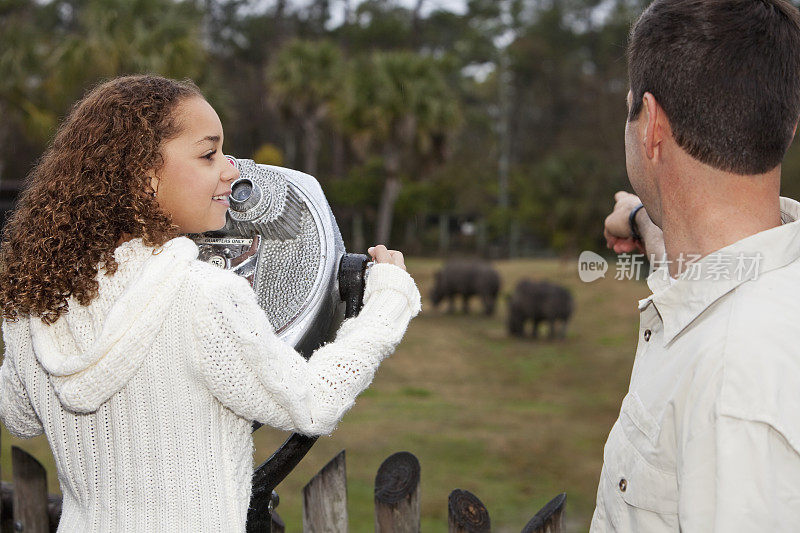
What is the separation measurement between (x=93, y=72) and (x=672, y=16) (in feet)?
41.5

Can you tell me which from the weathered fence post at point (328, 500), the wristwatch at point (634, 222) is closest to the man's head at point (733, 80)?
the wristwatch at point (634, 222)

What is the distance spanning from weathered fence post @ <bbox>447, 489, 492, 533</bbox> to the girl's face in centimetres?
85

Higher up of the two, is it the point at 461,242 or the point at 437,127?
the point at 437,127

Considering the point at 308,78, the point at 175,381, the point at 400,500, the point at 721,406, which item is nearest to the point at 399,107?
the point at 308,78

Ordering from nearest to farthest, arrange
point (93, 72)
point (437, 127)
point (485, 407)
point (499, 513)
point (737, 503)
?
1. point (737, 503)
2. point (499, 513)
3. point (485, 407)
4. point (93, 72)
5. point (437, 127)

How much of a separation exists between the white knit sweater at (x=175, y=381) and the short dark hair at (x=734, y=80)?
0.57 m

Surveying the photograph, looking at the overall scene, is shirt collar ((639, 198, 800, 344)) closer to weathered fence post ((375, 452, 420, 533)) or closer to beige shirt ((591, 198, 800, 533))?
beige shirt ((591, 198, 800, 533))

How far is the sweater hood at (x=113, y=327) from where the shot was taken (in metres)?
1.24

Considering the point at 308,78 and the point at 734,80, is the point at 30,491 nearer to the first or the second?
the point at 734,80

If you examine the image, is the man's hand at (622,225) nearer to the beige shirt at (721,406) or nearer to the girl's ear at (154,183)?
the beige shirt at (721,406)

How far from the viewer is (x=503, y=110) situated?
1114 inches

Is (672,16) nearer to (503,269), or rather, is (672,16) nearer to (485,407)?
(485,407)

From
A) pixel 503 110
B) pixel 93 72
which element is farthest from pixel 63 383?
pixel 503 110

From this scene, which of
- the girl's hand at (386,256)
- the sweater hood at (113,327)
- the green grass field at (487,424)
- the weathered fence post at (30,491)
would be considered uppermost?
the girl's hand at (386,256)
